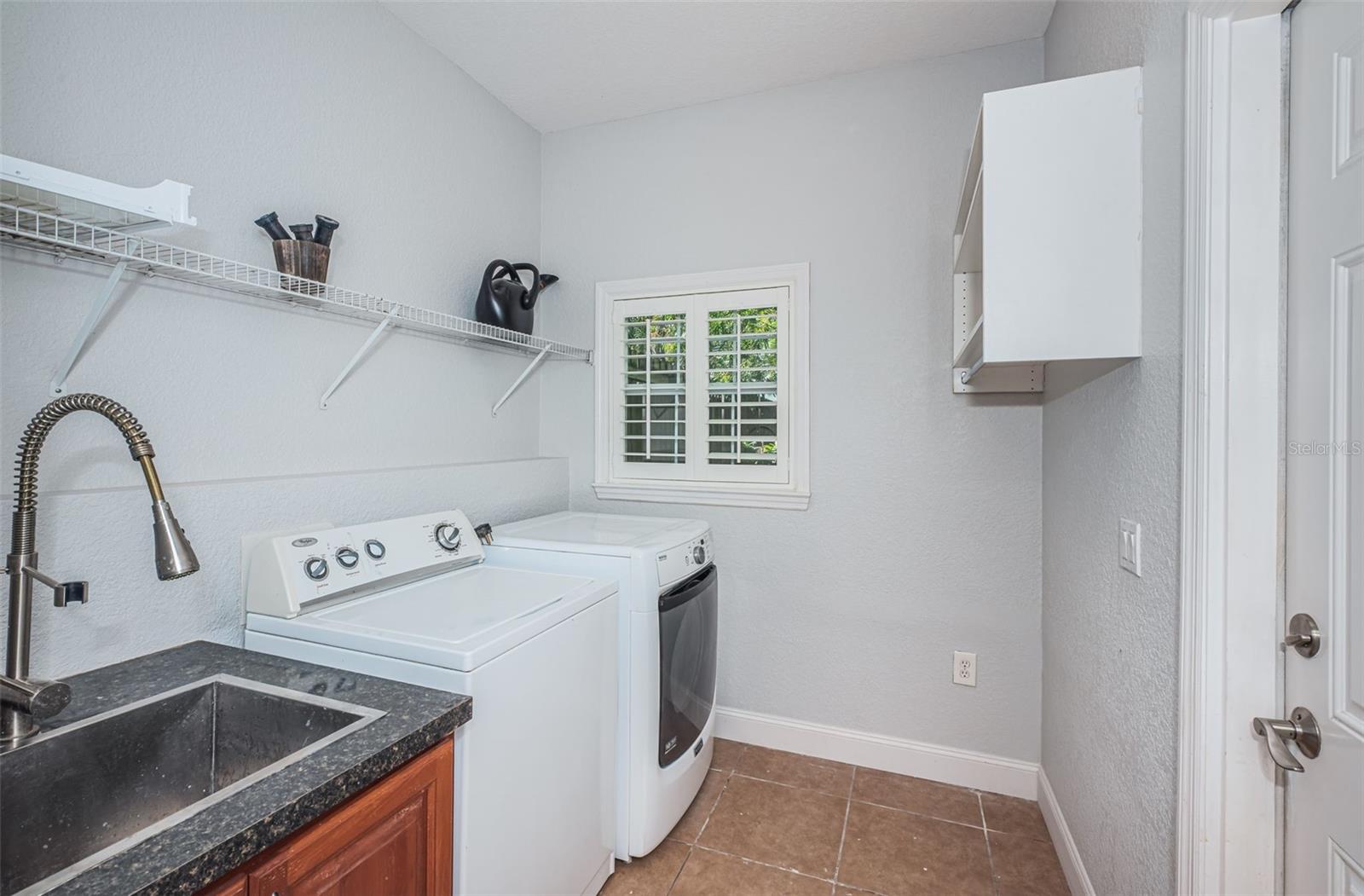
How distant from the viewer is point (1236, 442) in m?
0.97

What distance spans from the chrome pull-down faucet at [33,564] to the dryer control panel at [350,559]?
0.37 meters

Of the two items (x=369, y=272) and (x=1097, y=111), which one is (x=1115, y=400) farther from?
(x=369, y=272)

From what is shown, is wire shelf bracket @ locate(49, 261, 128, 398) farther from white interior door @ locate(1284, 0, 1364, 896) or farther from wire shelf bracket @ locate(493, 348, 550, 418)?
white interior door @ locate(1284, 0, 1364, 896)

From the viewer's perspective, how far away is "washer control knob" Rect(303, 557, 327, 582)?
1.43 metres

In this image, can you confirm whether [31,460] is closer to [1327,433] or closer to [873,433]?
[1327,433]

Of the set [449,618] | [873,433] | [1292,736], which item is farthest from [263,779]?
[873,433]

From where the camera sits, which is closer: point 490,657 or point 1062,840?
point 490,657

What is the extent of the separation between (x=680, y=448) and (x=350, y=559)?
139 centimetres

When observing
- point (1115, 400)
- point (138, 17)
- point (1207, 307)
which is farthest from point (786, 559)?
point (138, 17)

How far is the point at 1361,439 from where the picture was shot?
78 centimetres

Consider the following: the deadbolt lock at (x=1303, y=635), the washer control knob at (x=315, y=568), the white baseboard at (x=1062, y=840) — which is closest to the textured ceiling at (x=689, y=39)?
the washer control knob at (x=315, y=568)

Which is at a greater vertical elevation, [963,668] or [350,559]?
[350,559]

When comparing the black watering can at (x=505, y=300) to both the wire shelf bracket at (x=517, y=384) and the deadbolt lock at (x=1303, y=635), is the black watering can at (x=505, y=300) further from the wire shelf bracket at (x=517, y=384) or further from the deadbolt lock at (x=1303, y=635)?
the deadbolt lock at (x=1303, y=635)

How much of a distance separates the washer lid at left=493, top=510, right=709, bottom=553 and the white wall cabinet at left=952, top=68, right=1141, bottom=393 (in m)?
1.11
